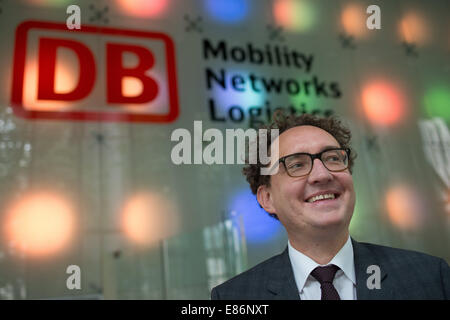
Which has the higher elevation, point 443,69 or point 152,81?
point 443,69

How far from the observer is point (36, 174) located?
2551 millimetres

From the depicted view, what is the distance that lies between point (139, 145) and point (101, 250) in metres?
0.72

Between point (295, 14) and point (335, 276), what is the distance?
280 cm

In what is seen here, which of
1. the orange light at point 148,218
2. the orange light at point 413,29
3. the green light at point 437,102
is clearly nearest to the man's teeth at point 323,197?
the orange light at point 148,218

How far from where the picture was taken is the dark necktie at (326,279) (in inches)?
33.9

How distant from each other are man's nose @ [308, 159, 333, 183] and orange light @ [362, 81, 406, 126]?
2480 millimetres

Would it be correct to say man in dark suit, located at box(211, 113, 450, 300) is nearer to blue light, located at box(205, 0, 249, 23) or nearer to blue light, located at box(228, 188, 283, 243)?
blue light, located at box(228, 188, 283, 243)

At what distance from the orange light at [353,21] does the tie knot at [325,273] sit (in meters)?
2.63

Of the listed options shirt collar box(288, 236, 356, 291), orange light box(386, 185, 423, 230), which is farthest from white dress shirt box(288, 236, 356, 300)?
orange light box(386, 185, 423, 230)

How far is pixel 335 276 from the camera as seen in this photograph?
88cm

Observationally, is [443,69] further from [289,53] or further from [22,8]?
[22,8]

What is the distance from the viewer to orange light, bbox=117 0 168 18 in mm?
2934

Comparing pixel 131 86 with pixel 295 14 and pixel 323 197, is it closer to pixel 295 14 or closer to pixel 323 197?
pixel 295 14
